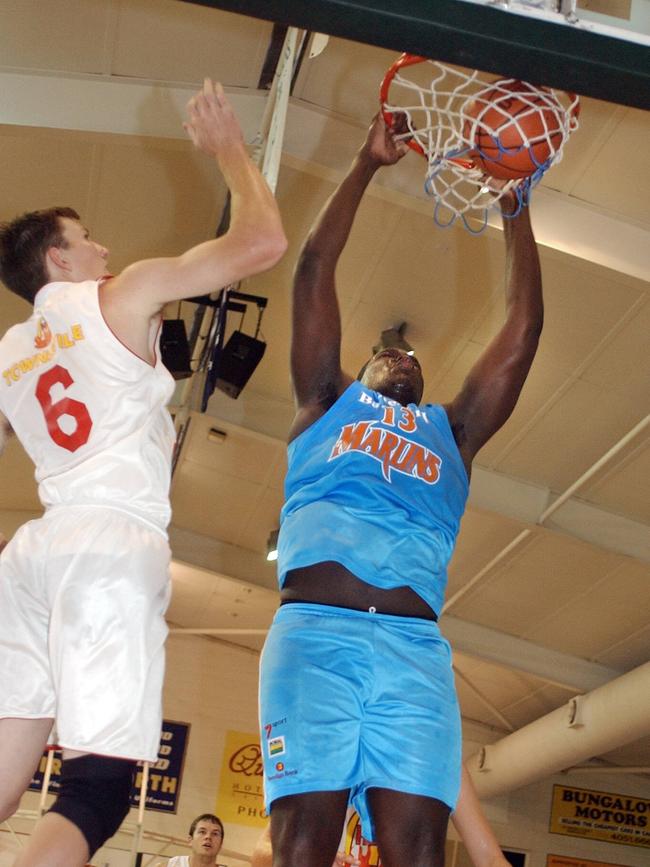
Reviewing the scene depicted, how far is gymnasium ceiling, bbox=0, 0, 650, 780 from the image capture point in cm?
584

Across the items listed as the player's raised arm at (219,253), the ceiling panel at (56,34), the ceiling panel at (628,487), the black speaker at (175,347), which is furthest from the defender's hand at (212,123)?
the ceiling panel at (628,487)

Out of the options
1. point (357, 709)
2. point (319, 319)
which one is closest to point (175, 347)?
point (319, 319)

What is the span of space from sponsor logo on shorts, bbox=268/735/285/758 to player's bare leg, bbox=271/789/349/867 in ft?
0.35

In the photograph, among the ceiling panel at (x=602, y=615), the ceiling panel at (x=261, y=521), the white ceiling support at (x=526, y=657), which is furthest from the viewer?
the white ceiling support at (x=526, y=657)

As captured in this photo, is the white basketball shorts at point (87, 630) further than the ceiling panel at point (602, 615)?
No

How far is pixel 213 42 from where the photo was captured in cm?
593

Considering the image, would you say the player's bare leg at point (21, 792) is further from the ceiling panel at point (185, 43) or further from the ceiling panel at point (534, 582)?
the ceiling panel at point (534, 582)

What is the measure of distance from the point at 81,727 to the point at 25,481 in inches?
440

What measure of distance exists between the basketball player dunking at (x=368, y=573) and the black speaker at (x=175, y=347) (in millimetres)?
4223

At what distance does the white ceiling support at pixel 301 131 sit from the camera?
5910 millimetres

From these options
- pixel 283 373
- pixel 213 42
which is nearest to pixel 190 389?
pixel 283 373

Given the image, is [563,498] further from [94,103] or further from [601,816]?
[601,816]

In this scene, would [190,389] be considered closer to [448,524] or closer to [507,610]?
[507,610]

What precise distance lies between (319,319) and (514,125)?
0.77 meters
